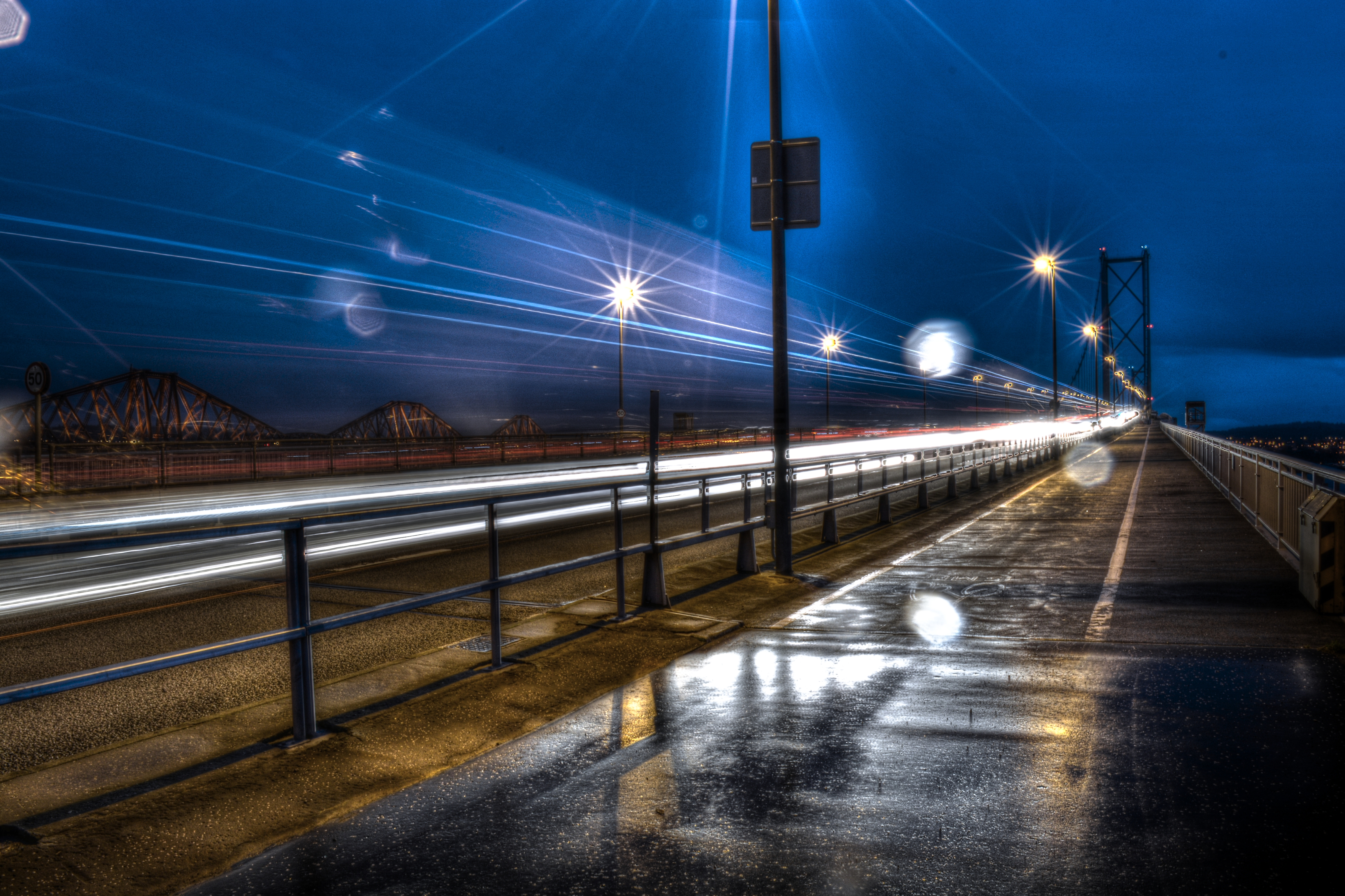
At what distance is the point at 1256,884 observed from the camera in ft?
12.4

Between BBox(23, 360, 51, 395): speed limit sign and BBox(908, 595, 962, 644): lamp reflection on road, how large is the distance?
22802 mm

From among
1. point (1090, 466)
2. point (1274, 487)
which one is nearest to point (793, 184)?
point (1274, 487)

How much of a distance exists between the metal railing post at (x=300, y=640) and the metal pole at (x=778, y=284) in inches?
280

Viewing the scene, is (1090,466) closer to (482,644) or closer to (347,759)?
(482,644)

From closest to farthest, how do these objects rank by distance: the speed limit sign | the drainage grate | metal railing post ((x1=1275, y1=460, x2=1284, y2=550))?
the drainage grate
metal railing post ((x1=1275, y1=460, x2=1284, y2=550))
the speed limit sign

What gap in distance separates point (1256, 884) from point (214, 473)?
31.9 meters

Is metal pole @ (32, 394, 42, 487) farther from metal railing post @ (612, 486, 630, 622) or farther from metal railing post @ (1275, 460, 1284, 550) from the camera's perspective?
metal railing post @ (1275, 460, 1284, 550)

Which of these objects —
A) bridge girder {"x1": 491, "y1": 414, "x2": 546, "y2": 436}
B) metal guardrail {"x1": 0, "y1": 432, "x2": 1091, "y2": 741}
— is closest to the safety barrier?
metal guardrail {"x1": 0, "y1": 432, "x2": 1091, "y2": 741}

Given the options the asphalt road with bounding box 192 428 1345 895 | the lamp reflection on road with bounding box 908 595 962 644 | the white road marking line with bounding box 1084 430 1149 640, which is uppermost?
the asphalt road with bounding box 192 428 1345 895

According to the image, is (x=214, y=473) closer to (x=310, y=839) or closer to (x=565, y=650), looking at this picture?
(x=565, y=650)

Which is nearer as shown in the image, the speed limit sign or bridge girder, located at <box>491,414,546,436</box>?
the speed limit sign

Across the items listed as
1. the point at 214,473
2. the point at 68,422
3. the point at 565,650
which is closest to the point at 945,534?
the point at 565,650

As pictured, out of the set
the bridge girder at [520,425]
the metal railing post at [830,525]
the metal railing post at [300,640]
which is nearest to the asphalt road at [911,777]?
the metal railing post at [300,640]

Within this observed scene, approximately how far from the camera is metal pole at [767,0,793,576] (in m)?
12.0
